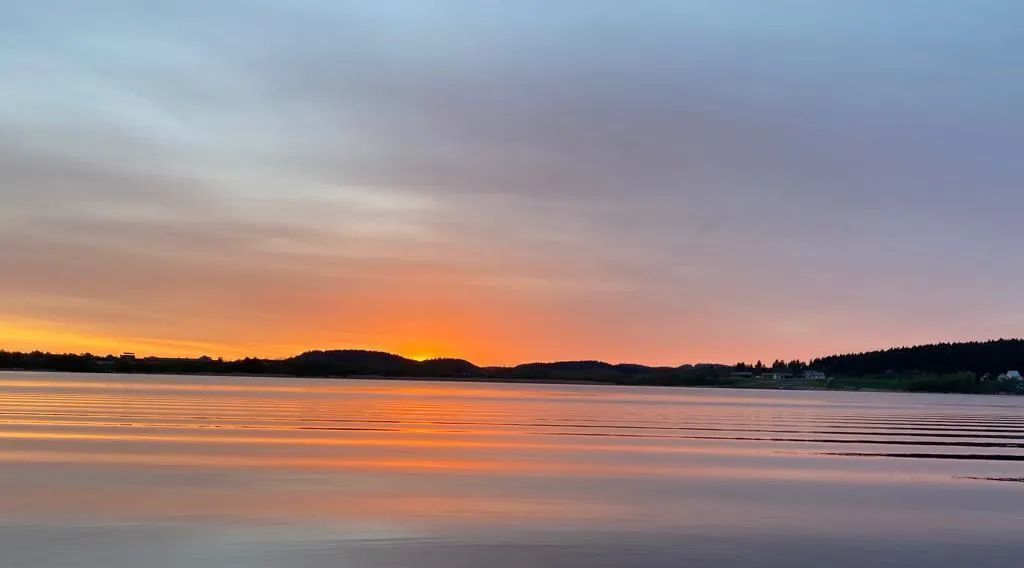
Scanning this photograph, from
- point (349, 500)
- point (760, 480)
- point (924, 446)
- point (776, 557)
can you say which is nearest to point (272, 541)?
point (349, 500)

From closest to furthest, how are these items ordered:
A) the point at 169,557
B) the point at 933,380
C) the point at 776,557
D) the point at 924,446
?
the point at 169,557 < the point at 776,557 < the point at 924,446 < the point at 933,380

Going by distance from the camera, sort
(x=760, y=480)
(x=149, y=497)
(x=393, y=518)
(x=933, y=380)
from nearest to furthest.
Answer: (x=393, y=518), (x=149, y=497), (x=760, y=480), (x=933, y=380)

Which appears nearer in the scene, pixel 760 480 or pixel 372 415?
pixel 760 480

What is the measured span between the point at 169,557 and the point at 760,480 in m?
16.3

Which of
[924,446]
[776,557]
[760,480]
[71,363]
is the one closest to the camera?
[776,557]

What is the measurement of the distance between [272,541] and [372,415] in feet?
129

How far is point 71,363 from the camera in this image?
19650cm

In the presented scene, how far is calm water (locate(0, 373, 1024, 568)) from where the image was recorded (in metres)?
16.3

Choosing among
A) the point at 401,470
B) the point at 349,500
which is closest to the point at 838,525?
the point at 349,500

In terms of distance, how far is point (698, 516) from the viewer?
20.4m

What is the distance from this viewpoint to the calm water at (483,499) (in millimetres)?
16297

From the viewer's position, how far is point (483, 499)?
21875mm

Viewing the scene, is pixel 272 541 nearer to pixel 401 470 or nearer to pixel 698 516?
pixel 698 516

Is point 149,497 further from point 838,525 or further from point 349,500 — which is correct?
point 838,525
